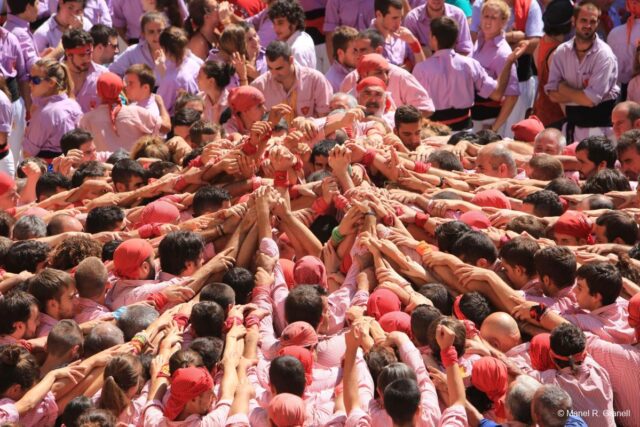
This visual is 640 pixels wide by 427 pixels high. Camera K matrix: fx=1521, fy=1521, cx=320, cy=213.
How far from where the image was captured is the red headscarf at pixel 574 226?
33.9 feet

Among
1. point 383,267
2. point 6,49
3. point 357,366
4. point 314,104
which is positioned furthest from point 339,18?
point 357,366

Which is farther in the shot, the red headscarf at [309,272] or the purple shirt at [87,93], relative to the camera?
the purple shirt at [87,93]

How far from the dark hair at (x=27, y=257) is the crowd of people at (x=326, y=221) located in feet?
0.04

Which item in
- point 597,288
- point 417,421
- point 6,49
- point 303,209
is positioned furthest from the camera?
point 6,49

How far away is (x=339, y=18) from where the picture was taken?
15.4 metres

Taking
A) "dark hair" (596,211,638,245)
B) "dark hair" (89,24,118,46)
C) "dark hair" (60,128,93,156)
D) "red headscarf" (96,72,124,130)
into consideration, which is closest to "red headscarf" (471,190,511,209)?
"dark hair" (596,211,638,245)

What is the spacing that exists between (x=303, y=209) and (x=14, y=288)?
83.5 inches

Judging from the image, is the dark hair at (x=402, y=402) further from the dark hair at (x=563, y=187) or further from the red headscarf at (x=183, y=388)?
the dark hair at (x=563, y=187)

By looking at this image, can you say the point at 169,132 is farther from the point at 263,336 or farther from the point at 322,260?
the point at 263,336

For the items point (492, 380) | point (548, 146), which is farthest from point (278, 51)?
point (492, 380)

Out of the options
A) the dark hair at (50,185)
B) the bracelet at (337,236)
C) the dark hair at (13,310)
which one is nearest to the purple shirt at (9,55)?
the dark hair at (50,185)

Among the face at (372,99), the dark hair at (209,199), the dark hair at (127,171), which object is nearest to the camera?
the dark hair at (209,199)

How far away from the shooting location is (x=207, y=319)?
9305mm

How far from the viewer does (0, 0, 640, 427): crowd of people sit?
28.7 ft
